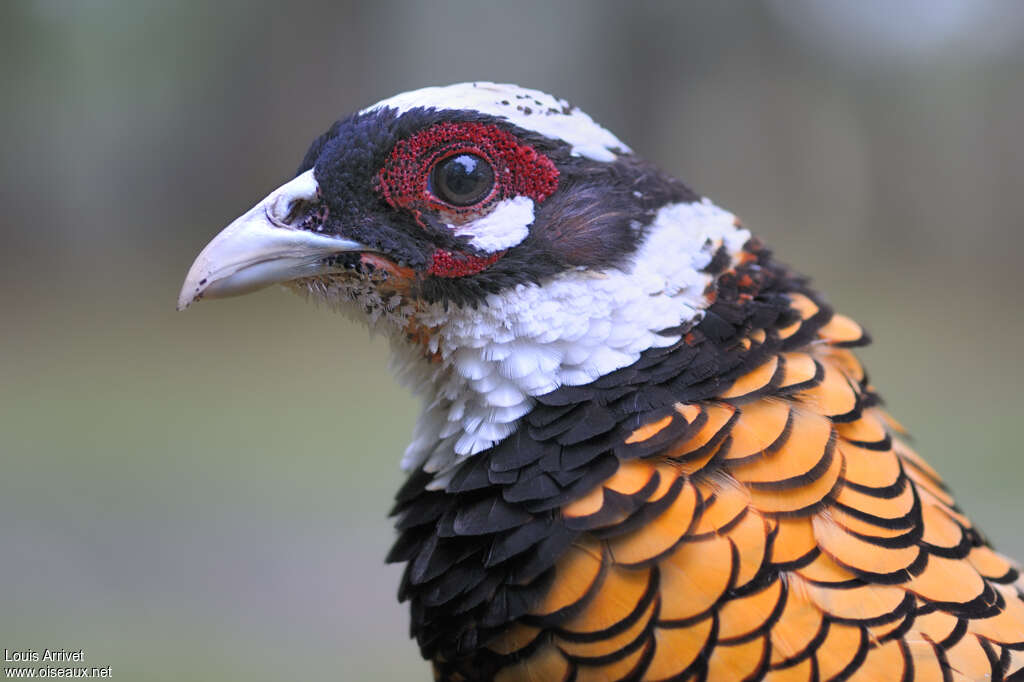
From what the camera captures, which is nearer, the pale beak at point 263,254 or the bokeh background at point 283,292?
the pale beak at point 263,254

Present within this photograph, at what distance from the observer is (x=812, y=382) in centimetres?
186

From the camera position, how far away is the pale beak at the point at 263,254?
1.82m

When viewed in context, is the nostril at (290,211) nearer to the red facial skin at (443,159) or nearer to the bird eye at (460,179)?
the red facial skin at (443,159)

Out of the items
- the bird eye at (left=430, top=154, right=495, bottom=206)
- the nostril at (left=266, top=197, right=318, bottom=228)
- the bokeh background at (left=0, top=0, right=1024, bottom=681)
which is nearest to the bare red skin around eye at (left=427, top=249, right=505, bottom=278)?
the bird eye at (left=430, top=154, right=495, bottom=206)

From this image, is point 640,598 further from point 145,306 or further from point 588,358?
point 145,306

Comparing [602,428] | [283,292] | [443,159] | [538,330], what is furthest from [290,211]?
[283,292]

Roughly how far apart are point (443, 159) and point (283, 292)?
307 inches

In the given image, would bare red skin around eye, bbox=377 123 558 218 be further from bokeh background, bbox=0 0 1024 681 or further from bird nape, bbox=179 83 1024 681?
bokeh background, bbox=0 0 1024 681

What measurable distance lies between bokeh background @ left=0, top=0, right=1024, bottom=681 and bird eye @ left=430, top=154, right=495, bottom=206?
12.2ft

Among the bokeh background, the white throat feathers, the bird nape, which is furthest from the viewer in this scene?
the bokeh background

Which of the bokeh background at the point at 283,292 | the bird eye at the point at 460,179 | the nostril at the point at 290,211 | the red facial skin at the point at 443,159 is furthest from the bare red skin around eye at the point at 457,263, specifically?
the bokeh background at the point at 283,292

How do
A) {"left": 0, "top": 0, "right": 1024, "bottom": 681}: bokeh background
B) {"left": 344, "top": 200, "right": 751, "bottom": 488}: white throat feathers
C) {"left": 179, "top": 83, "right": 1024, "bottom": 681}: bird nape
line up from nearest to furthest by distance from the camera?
{"left": 179, "top": 83, "right": 1024, "bottom": 681}: bird nape < {"left": 344, "top": 200, "right": 751, "bottom": 488}: white throat feathers < {"left": 0, "top": 0, "right": 1024, "bottom": 681}: bokeh background

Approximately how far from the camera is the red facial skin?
5.94 feet

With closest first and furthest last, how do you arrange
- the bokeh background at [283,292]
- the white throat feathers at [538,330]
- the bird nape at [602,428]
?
1. the bird nape at [602,428]
2. the white throat feathers at [538,330]
3. the bokeh background at [283,292]
